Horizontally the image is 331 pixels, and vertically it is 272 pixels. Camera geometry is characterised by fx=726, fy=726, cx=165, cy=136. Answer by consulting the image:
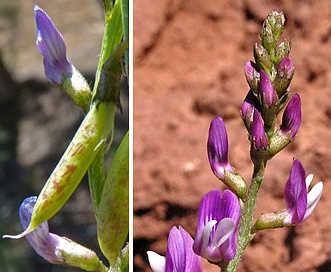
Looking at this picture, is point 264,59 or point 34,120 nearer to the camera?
point 264,59

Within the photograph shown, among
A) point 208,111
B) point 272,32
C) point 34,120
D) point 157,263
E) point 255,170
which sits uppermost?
point 272,32

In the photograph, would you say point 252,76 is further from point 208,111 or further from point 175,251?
point 208,111

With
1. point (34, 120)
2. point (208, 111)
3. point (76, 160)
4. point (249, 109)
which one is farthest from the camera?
point (34, 120)

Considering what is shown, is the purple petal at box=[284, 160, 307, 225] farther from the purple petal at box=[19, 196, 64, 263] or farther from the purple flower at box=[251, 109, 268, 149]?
the purple petal at box=[19, 196, 64, 263]

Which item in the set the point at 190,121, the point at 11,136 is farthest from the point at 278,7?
the point at 11,136

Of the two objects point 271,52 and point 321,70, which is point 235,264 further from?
point 321,70

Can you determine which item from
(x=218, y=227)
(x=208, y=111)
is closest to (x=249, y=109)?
(x=218, y=227)

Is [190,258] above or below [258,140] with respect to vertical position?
below

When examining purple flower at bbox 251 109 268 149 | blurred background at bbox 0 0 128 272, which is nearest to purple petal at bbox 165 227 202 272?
purple flower at bbox 251 109 268 149

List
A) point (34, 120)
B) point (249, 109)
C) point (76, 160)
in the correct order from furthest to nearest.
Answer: point (34, 120), point (249, 109), point (76, 160)
